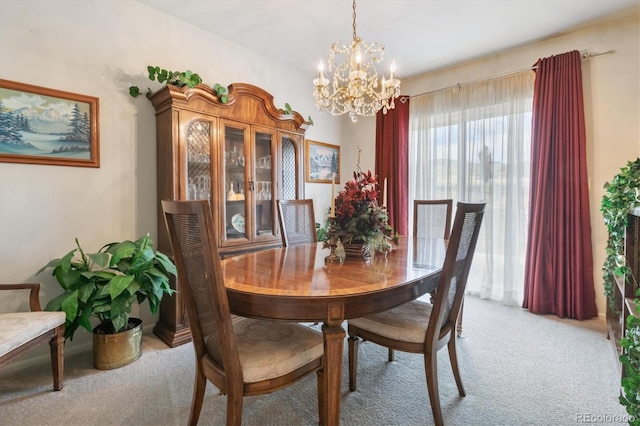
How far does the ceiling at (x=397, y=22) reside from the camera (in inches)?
95.4

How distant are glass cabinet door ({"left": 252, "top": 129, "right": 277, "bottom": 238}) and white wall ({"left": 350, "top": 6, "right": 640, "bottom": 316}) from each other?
108 inches

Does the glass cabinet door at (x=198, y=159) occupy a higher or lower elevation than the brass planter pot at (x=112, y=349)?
higher

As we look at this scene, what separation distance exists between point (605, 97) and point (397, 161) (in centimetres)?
197

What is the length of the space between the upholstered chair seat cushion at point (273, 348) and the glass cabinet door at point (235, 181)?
1333 mm

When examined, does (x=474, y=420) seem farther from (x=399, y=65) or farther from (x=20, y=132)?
(x=399, y=65)

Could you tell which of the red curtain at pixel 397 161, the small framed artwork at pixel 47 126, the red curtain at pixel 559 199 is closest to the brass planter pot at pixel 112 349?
the small framed artwork at pixel 47 126

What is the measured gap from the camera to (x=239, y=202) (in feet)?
9.18

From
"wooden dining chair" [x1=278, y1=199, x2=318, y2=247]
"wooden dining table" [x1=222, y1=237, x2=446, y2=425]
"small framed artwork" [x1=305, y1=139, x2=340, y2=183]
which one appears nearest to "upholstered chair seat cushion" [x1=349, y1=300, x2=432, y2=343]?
"wooden dining table" [x1=222, y1=237, x2=446, y2=425]

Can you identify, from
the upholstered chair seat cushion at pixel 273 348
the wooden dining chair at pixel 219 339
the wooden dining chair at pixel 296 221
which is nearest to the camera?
the wooden dining chair at pixel 219 339

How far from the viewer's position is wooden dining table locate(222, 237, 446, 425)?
1181mm

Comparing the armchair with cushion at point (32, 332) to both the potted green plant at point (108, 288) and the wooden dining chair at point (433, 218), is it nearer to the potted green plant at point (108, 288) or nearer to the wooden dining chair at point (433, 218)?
the potted green plant at point (108, 288)

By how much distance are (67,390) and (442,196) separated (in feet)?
12.0

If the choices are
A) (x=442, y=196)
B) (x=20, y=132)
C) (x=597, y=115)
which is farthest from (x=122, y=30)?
(x=597, y=115)

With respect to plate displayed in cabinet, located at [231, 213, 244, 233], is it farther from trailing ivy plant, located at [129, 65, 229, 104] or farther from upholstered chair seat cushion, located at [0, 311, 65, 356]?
upholstered chair seat cushion, located at [0, 311, 65, 356]
